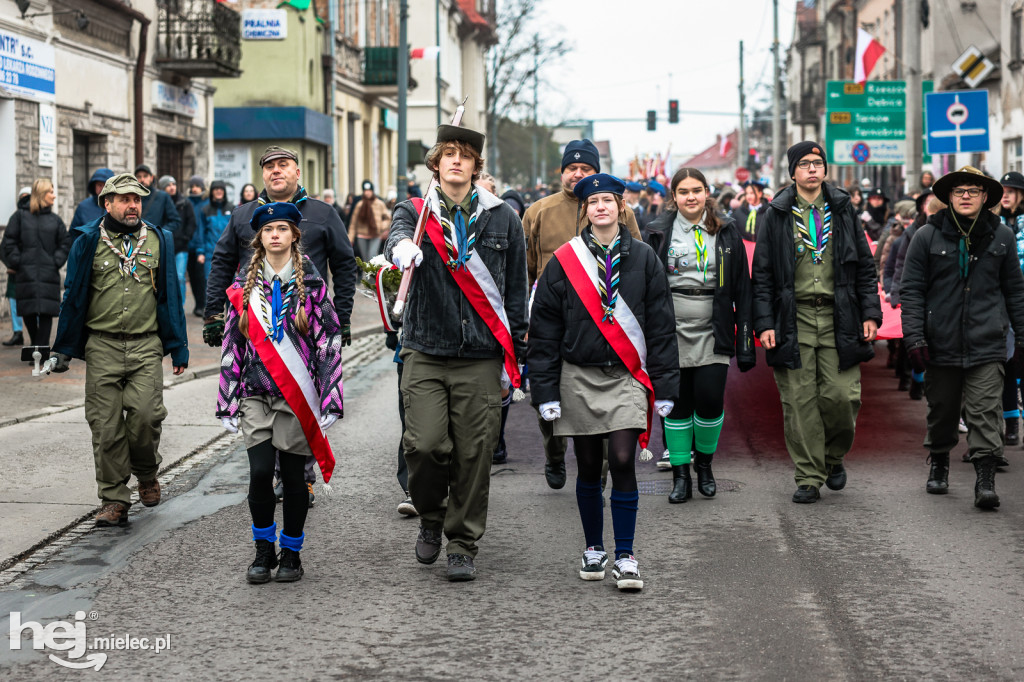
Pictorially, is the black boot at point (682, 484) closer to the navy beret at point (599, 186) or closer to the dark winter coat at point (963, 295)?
the dark winter coat at point (963, 295)

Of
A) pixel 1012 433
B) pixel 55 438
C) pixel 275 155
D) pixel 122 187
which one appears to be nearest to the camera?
pixel 275 155

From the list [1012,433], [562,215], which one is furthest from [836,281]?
[1012,433]

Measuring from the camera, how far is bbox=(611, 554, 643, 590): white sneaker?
5859 mm

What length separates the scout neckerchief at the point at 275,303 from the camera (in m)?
6.08

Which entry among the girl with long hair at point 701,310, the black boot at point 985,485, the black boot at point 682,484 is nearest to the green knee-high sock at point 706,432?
the girl with long hair at point 701,310

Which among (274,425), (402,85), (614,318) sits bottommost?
(274,425)

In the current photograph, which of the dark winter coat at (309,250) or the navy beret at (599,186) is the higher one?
the navy beret at (599,186)

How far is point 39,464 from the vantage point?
8945mm

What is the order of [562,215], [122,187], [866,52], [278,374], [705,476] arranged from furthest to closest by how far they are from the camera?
[866,52], [562,215], [705,476], [122,187], [278,374]

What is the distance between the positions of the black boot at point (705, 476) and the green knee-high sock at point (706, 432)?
0.06 meters

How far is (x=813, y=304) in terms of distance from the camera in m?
7.89
